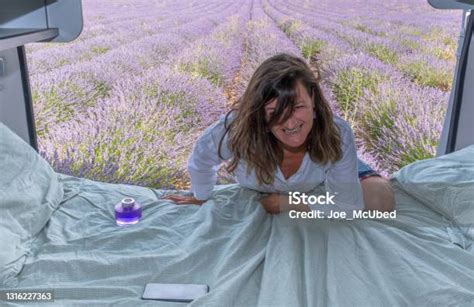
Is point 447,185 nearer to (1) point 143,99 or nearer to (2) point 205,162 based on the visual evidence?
(2) point 205,162

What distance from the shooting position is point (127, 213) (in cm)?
128

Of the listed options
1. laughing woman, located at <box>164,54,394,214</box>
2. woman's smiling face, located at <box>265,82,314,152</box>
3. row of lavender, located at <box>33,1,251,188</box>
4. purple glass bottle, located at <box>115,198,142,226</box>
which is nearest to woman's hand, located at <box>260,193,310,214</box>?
laughing woman, located at <box>164,54,394,214</box>

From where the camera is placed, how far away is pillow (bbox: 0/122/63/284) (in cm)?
107

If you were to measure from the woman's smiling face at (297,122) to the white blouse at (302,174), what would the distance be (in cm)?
10

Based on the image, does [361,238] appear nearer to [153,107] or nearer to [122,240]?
[122,240]

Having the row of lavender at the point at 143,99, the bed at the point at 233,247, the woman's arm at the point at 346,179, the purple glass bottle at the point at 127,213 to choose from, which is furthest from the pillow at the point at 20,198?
the woman's arm at the point at 346,179

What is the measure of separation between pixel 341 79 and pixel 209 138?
3.00 ft

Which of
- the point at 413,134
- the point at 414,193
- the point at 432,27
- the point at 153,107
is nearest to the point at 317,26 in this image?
the point at 432,27

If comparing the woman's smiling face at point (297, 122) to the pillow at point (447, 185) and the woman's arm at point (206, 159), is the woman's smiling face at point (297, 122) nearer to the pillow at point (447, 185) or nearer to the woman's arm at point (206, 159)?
the woman's arm at point (206, 159)

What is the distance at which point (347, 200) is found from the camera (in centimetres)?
131

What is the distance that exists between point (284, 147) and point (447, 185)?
0.49 meters

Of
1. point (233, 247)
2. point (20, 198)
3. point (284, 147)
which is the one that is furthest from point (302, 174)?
point (20, 198)

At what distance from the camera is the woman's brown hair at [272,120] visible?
1188mm

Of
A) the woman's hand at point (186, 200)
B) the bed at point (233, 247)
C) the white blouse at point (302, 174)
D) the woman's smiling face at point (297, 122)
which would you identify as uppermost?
the woman's smiling face at point (297, 122)
